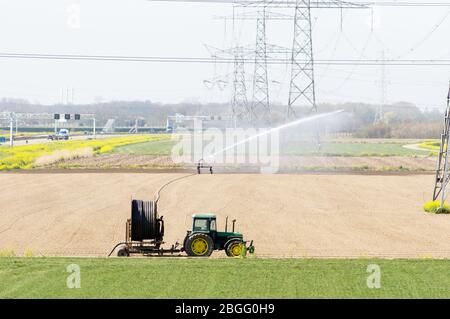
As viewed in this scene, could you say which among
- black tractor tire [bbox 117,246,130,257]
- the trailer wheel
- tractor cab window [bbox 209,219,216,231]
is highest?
tractor cab window [bbox 209,219,216,231]

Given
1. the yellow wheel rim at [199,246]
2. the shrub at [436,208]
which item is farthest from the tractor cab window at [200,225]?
the shrub at [436,208]

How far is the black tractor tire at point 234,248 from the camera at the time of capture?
27953 mm

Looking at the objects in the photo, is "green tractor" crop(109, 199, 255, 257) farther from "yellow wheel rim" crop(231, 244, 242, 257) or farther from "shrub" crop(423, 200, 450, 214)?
→ "shrub" crop(423, 200, 450, 214)

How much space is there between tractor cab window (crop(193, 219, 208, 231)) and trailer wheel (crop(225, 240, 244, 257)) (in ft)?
3.70

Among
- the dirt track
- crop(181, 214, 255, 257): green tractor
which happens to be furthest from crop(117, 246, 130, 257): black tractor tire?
crop(181, 214, 255, 257): green tractor

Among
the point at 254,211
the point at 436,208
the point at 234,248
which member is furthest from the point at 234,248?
the point at 436,208

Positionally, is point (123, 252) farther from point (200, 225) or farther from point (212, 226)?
point (212, 226)

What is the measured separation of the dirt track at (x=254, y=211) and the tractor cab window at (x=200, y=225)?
2.89m

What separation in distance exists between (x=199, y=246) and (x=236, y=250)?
1433 millimetres

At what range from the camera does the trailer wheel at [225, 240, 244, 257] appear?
28.0 meters

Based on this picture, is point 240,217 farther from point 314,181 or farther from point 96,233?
point 314,181

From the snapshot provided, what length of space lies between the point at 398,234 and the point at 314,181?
79.9 feet

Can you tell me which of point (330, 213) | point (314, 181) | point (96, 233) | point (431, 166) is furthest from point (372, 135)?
Result: point (96, 233)

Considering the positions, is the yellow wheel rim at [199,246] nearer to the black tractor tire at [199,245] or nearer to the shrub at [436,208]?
the black tractor tire at [199,245]
